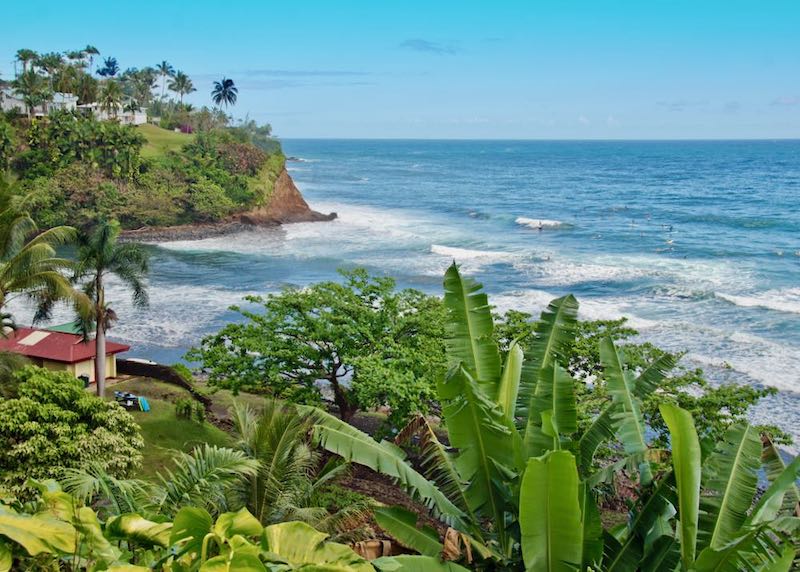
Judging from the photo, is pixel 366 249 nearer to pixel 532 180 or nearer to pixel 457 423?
pixel 457 423

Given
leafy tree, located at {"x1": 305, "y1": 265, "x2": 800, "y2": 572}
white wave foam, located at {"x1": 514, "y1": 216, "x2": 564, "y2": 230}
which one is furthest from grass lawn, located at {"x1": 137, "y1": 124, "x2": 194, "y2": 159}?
leafy tree, located at {"x1": 305, "y1": 265, "x2": 800, "y2": 572}

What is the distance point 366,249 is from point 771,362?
32919 millimetres

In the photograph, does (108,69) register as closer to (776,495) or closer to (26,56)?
(26,56)

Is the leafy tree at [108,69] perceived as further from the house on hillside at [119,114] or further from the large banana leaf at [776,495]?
the large banana leaf at [776,495]

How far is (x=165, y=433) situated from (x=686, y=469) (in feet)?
58.6

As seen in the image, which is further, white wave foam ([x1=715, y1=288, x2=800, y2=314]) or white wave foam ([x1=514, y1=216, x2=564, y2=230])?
white wave foam ([x1=514, y1=216, x2=564, y2=230])

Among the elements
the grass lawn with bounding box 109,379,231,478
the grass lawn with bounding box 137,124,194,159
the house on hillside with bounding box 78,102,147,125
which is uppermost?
the house on hillside with bounding box 78,102,147,125

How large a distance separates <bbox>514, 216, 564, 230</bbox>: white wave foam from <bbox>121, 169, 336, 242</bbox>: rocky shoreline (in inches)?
649

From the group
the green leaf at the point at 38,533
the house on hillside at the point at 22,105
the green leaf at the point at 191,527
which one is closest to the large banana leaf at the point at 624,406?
the green leaf at the point at 191,527

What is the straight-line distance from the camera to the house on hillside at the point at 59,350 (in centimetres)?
2695

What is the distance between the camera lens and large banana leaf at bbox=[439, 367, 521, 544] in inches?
334

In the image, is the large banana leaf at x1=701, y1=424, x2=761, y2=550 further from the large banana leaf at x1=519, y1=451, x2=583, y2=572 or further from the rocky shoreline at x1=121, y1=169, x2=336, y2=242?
the rocky shoreline at x1=121, y1=169, x2=336, y2=242

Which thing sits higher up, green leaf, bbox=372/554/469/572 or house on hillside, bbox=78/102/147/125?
house on hillside, bbox=78/102/147/125

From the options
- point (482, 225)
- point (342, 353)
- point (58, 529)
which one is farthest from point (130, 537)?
point (482, 225)
